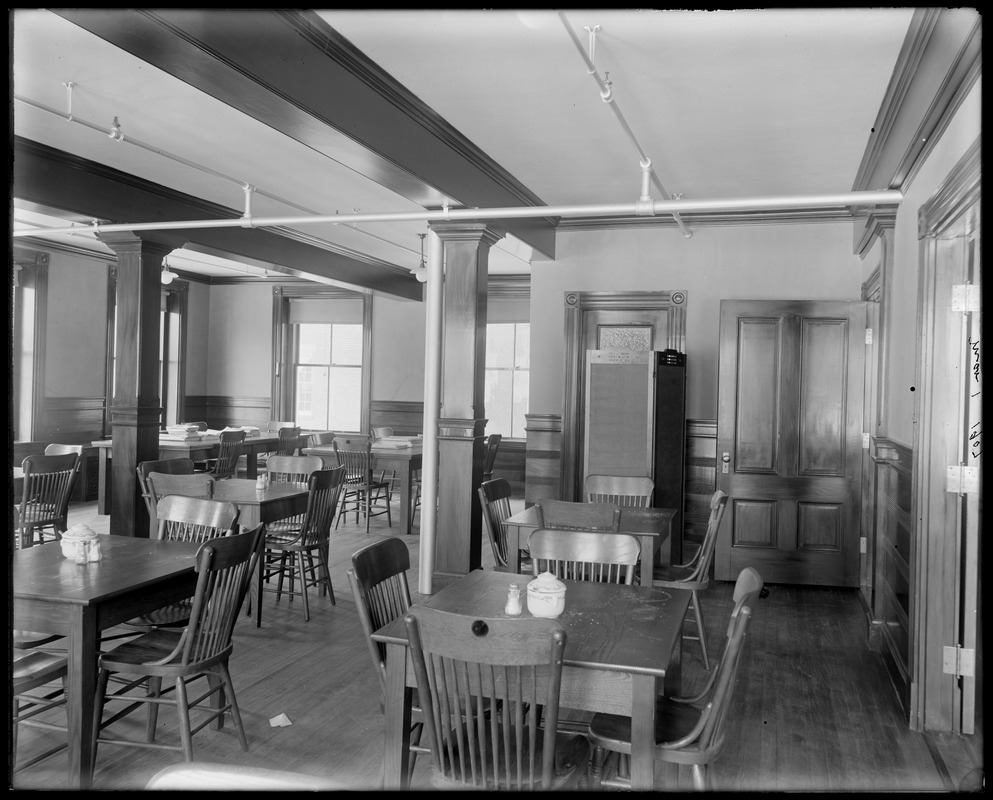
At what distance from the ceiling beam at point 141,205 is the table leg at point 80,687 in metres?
2.14

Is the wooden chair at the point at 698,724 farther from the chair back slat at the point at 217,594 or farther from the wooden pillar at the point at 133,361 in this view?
the wooden pillar at the point at 133,361

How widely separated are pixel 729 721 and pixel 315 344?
9936 mm

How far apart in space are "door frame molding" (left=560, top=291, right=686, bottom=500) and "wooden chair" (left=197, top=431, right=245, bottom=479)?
3721 millimetres

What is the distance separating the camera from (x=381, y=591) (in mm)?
2924


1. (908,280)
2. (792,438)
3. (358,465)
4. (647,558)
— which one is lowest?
(647,558)

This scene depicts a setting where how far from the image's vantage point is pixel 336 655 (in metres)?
4.62

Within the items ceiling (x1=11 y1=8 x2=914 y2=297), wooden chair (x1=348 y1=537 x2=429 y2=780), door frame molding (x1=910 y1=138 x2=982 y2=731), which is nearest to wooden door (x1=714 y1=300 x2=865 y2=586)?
ceiling (x1=11 y1=8 x2=914 y2=297)

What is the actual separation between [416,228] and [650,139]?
3.63m

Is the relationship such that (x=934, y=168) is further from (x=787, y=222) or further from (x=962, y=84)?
(x=787, y=222)

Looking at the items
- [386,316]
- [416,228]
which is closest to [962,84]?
[416,228]

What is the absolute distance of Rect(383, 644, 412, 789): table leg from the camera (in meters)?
A: 2.47

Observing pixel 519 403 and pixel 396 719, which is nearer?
pixel 396 719

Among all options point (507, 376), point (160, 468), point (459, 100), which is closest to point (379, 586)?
point (459, 100)

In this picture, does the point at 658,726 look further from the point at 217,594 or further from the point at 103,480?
the point at 103,480
